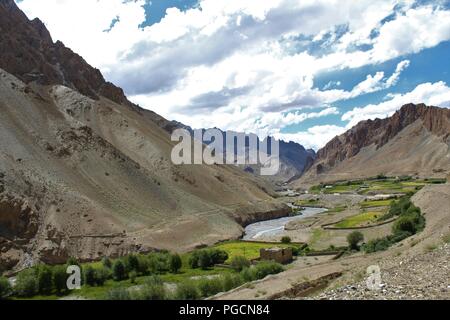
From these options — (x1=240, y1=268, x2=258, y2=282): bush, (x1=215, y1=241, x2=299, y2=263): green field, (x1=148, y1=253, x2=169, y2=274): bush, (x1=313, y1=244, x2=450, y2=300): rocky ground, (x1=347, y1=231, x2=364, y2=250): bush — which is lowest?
(x1=148, y1=253, x2=169, y2=274): bush

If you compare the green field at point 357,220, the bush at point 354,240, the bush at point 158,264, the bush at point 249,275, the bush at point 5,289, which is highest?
the green field at point 357,220

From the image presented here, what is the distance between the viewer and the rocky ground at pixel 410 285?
57.8 ft

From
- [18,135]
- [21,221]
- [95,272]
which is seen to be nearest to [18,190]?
[21,221]

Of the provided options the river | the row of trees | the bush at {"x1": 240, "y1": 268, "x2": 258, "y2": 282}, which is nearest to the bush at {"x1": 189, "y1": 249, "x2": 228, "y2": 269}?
the bush at {"x1": 240, "y1": 268, "x2": 258, "y2": 282}

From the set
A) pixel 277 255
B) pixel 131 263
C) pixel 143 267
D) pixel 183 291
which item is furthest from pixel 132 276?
pixel 183 291

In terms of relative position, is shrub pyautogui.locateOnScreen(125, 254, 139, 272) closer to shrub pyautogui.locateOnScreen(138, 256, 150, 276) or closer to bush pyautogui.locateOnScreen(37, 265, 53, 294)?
shrub pyautogui.locateOnScreen(138, 256, 150, 276)

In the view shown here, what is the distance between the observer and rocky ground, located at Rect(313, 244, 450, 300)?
17625 millimetres

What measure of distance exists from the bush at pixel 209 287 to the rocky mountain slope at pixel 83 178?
32488 millimetres

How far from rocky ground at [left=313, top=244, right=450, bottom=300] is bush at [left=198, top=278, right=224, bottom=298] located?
15.1 metres

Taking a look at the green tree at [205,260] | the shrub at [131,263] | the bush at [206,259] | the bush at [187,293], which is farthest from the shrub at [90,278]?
the bush at [187,293]

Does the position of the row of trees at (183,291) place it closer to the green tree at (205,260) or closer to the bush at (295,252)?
the green tree at (205,260)

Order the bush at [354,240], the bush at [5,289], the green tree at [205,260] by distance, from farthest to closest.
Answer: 1. the bush at [354,240]
2. the green tree at [205,260]
3. the bush at [5,289]

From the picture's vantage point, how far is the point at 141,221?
76.5 meters

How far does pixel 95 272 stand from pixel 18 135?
4056 cm
